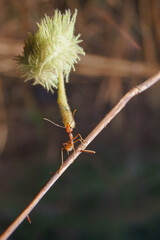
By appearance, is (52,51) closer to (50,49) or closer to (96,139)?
(50,49)

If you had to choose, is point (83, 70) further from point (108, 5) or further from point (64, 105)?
point (64, 105)

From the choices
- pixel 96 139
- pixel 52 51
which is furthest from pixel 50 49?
pixel 96 139

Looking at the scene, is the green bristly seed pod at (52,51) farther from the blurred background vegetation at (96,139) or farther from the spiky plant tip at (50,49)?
the blurred background vegetation at (96,139)

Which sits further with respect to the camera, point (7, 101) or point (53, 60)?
point (7, 101)

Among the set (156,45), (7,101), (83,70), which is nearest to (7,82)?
(7,101)

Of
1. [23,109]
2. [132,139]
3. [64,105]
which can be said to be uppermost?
[23,109]

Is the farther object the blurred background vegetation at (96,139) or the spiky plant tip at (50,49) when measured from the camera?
the blurred background vegetation at (96,139)

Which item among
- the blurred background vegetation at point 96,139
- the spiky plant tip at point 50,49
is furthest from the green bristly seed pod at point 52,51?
the blurred background vegetation at point 96,139
